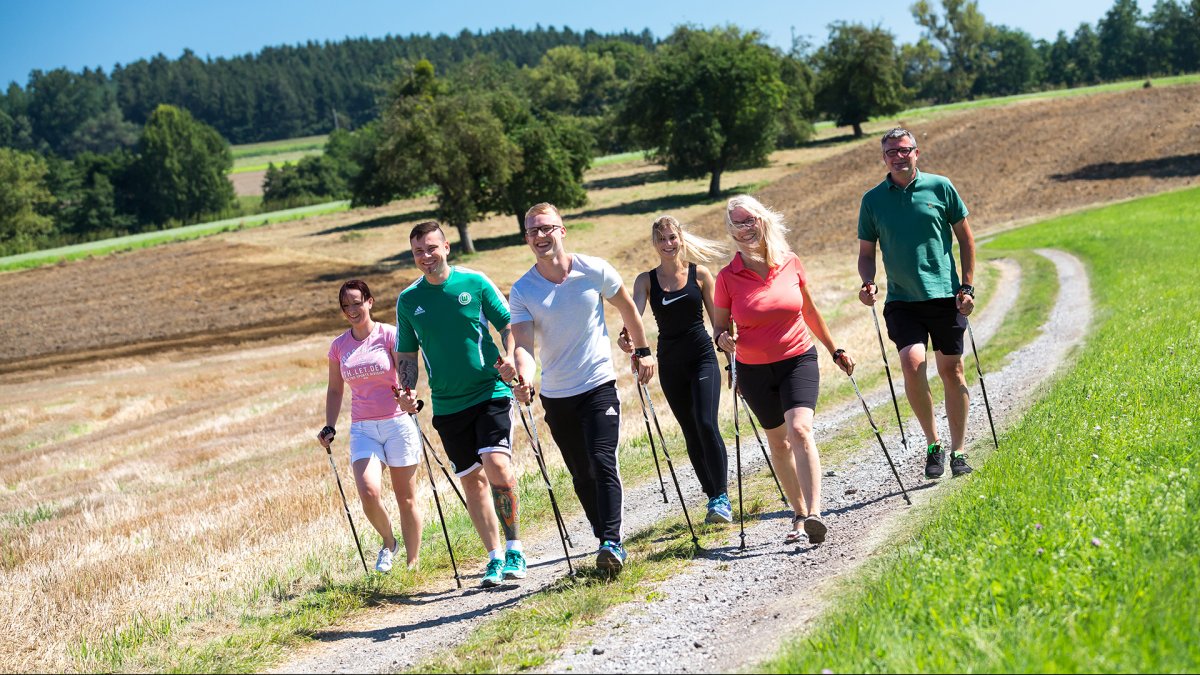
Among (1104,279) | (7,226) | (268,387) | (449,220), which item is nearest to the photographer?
(1104,279)

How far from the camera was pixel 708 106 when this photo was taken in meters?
65.4

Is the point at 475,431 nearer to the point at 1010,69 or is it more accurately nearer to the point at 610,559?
the point at 610,559

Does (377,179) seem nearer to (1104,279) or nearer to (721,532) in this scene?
(1104,279)

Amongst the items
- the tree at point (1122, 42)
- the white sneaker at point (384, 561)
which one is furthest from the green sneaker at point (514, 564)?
the tree at point (1122, 42)

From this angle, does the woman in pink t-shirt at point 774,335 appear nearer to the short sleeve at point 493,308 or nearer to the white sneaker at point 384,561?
the short sleeve at point 493,308

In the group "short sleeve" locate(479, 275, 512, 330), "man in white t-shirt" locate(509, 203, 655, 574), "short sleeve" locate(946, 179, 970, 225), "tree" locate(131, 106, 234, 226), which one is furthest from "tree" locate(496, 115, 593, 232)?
"tree" locate(131, 106, 234, 226)

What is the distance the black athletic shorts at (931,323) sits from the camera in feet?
28.9

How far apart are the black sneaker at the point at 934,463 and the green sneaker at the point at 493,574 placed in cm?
351

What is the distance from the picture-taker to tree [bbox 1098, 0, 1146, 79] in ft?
419

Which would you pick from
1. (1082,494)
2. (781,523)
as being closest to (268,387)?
(781,523)

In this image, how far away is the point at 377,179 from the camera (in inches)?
2483

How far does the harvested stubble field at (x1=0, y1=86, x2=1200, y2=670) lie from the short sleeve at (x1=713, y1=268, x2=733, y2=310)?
3680 millimetres

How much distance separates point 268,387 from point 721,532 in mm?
21592

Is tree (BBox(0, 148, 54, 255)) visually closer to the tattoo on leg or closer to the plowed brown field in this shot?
the plowed brown field
